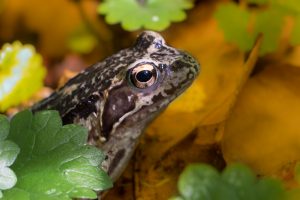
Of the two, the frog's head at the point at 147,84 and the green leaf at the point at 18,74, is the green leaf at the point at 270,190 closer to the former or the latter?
the frog's head at the point at 147,84

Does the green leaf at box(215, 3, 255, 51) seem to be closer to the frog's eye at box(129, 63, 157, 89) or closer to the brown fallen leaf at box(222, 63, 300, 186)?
the brown fallen leaf at box(222, 63, 300, 186)

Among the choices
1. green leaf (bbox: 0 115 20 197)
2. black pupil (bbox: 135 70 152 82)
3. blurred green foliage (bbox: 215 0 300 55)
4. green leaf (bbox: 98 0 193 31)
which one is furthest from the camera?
blurred green foliage (bbox: 215 0 300 55)

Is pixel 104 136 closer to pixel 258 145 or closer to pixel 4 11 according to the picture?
pixel 258 145

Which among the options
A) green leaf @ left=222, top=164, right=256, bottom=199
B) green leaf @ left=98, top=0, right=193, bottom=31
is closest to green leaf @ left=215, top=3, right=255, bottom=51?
green leaf @ left=98, top=0, right=193, bottom=31

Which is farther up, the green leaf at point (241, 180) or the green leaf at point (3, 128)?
the green leaf at point (3, 128)

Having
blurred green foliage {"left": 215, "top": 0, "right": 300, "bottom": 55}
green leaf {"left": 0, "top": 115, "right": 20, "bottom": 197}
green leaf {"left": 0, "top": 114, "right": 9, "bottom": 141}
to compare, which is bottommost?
blurred green foliage {"left": 215, "top": 0, "right": 300, "bottom": 55}

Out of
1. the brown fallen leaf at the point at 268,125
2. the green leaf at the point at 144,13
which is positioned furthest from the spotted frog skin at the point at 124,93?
the brown fallen leaf at the point at 268,125
